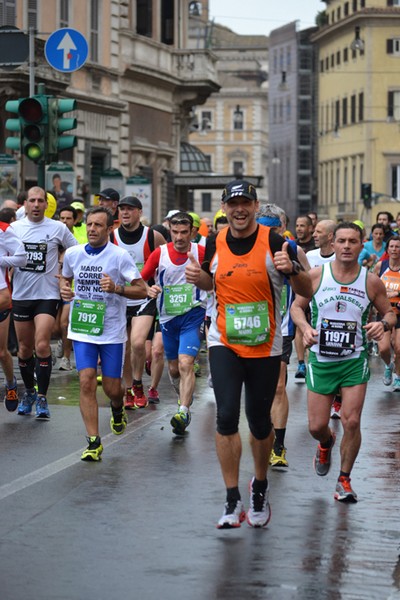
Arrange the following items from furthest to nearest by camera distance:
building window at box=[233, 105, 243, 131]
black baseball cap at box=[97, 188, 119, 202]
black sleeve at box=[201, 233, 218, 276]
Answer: building window at box=[233, 105, 243, 131]
black baseball cap at box=[97, 188, 119, 202]
black sleeve at box=[201, 233, 218, 276]

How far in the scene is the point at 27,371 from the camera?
13773 millimetres

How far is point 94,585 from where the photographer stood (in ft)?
23.4

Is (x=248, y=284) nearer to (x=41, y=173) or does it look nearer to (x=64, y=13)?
(x=41, y=173)

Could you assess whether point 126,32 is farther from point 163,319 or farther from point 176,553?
point 176,553

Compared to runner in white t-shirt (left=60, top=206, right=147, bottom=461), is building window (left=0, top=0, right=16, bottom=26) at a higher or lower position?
higher

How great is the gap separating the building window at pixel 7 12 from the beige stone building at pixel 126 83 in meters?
0.02

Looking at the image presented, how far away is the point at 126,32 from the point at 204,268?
1363 inches

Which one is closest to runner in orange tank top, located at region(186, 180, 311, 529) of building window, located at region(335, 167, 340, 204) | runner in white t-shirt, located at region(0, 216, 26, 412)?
runner in white t-shirt, located at region(0, 216, 26, 412)

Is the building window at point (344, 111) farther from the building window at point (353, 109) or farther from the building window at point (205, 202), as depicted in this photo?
the building window at point (205, 202)

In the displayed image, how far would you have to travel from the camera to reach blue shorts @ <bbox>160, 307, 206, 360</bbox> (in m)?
13.2

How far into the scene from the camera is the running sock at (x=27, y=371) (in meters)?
13.8

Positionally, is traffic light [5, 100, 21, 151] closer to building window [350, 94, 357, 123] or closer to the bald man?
the bald man

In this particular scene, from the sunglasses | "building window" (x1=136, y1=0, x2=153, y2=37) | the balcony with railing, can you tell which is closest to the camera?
the sunglasses

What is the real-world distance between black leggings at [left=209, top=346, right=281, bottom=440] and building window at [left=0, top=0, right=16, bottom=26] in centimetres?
2850
